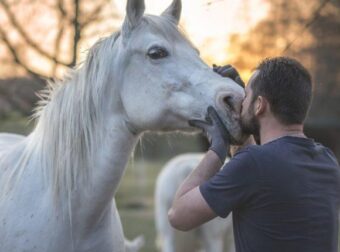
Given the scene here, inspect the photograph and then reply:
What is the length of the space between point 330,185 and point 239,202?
361mm

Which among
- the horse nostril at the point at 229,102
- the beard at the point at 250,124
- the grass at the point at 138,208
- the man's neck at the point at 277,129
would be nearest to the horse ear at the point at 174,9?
the horse nostril at the point at 229,102

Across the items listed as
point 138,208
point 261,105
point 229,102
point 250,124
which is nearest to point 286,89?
point 261,105

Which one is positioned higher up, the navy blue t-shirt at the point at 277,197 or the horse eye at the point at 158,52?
the horse eye at the point at 158,52

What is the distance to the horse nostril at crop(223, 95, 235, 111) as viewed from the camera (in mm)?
2759

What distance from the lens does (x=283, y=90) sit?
2.47 meters

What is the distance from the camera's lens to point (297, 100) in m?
2.48

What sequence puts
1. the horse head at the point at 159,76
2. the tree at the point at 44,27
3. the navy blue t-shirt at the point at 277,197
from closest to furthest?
the navy blue t-shirt at the point at 277,197 → the horse head at the point at 159,76 → the tree at the point at 44,27

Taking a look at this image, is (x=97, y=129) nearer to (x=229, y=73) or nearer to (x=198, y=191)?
(x=229, y=73)

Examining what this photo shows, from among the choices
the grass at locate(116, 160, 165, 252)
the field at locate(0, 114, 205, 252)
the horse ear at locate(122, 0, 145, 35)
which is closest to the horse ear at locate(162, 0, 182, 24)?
the horse ear at locate(122, 0, 145, 35)

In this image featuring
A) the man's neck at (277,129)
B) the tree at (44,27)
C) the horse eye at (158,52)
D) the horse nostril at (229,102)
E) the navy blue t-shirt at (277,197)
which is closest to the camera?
the navy blue t-shirt at (277,197)

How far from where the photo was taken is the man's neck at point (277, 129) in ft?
8.33

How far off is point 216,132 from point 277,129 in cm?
29

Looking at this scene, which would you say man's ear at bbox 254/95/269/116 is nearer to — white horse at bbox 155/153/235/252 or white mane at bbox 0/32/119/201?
white mane at bbox 0/32/119/201

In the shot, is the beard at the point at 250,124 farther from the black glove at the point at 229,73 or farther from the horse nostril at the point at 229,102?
the black glove at the point at 229,73
